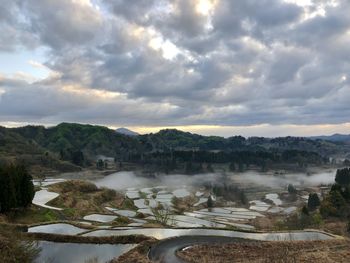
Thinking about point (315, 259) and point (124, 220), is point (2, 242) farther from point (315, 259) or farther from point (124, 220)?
point (124, 220)

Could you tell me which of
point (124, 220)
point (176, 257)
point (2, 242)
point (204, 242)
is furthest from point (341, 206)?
point (2, 242)

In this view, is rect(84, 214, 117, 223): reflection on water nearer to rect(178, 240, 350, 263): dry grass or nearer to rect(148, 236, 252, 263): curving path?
rect(148, 236, 252, 263): curving path

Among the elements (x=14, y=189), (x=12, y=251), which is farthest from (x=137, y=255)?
(x=14, y=189)

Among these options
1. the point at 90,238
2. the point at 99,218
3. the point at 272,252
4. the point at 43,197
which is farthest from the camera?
the point at 43,197

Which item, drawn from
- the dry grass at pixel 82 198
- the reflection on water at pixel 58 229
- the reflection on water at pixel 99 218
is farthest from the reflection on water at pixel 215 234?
the dry grass at pixel 82 198

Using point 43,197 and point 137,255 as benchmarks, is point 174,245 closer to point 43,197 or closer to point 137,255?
point 137,255

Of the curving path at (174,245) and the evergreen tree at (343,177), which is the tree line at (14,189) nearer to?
the curving path at (174,245)

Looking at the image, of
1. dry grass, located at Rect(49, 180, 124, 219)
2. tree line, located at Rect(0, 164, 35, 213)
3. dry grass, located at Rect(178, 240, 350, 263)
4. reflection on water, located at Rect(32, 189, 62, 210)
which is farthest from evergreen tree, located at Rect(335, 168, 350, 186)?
dry grass, located at Rect(178, 240, 350, 263)
